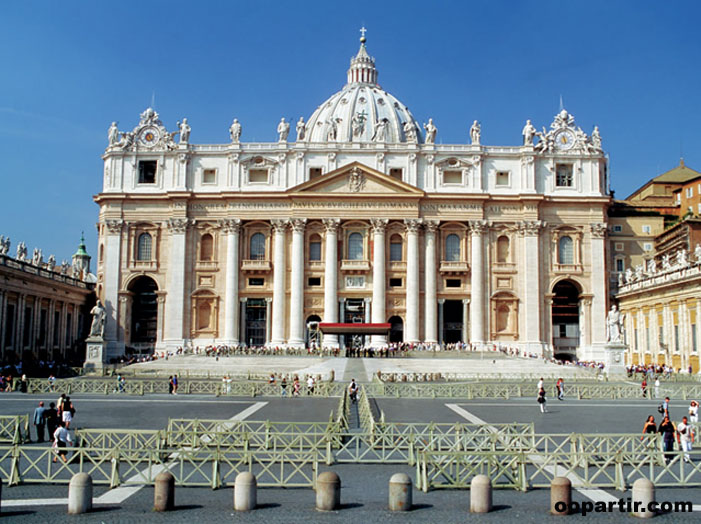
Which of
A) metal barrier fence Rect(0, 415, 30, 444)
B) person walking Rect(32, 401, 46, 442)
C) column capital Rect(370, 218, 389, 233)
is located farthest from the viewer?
column capital Rect(370, 218, 389, 233)

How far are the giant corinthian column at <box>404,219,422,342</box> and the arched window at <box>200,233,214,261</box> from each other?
19.9m

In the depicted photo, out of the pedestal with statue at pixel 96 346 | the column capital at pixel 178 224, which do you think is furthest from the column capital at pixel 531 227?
the pedestal with statue at pixel 96 346

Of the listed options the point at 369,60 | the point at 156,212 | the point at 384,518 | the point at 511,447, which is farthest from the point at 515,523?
the point at 369,60

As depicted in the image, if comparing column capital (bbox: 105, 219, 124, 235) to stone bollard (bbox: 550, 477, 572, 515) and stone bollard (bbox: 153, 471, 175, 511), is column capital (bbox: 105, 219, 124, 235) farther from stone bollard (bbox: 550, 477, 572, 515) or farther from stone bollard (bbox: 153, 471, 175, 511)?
stone bollard (bbox: 550, 477, 572, 515)

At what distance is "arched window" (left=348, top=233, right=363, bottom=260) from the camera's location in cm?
7519

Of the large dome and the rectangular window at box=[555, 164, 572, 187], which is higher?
the large dome

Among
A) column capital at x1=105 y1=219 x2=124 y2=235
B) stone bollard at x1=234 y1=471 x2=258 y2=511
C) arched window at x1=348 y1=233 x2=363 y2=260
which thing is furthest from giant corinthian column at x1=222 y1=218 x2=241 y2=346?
stone bollard at x1=234 y1=471 x2=258 y2=511

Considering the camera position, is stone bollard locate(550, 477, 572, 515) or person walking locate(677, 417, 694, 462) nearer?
stone bollard locate(550, 477, 572, 515)

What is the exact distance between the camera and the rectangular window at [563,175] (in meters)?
77.5

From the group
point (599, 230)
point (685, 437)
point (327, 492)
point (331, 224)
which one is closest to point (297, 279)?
point (331, 224)

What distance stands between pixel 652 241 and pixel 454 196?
22559 mm

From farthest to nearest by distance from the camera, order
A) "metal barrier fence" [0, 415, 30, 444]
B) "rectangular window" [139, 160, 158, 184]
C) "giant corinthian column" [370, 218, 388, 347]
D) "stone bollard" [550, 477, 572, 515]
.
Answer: "rectangular window" [139, 160, 158, 184], "giant corinthian column" [370, 218, 388, 347], "metal barrier fence" [0, 415, 30, 444], "stone bollard" [550, 477, 572, 515]

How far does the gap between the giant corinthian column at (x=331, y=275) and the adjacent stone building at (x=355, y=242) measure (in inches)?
5.5

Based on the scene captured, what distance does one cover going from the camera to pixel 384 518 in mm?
13000
